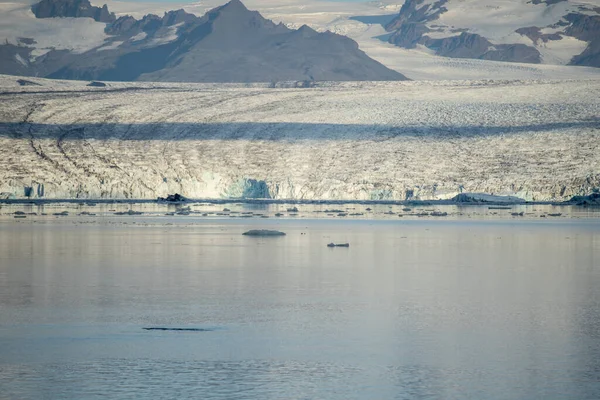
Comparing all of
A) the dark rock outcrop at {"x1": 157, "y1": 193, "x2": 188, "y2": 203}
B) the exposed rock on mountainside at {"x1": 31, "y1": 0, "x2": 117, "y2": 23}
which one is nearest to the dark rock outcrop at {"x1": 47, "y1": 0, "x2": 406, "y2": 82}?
the exposed rock on mountainside at {"x1": 31, "y1": 0, "x2": 117, "y2": 23}

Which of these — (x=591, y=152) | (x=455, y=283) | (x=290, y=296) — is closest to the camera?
(x=290, y=296)

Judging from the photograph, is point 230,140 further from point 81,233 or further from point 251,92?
point 81,233

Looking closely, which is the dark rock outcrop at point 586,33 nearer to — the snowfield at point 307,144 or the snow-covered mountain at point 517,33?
the snow-covered mountain at point 517,33

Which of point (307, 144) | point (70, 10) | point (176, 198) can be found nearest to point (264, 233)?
point (176, 198)

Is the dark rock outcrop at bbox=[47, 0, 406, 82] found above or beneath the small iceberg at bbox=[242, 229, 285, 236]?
above

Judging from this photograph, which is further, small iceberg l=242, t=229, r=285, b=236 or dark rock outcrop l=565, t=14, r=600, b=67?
dark rock outcrop l=565, t=14, r=600, b=67

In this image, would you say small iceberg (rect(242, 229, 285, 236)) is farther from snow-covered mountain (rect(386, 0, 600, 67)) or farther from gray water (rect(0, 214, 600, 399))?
snow-covered mountain (rect(386, 0, 600, 67))

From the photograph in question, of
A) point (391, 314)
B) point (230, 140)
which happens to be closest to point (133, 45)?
point (230, 140)
